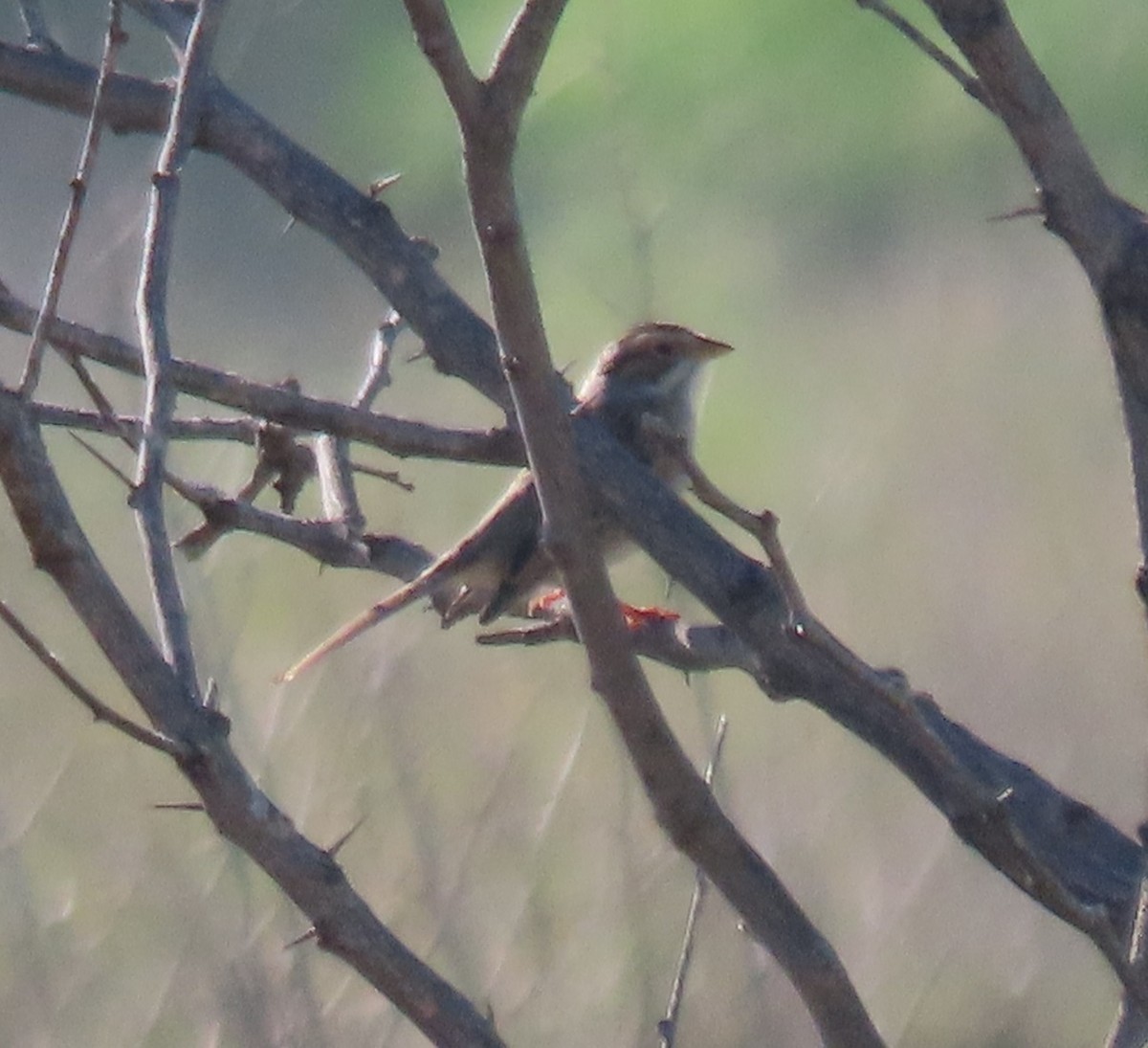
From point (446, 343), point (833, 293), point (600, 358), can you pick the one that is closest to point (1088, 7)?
point (833, 293)

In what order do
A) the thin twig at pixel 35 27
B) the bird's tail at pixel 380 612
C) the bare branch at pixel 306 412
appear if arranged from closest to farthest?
the bare branch at pixel 306 412 < the thin twig at pixel 35 27 < the bird's tail at pixel 380 612

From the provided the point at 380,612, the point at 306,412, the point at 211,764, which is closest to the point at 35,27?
the point at 306,412

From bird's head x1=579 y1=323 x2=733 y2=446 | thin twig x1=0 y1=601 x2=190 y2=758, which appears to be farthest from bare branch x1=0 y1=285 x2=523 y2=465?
bird's head x1=579 y1=323 x2=733 y2=446

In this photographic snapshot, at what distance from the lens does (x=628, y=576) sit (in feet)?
19.3

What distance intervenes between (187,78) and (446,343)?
485 millimetres

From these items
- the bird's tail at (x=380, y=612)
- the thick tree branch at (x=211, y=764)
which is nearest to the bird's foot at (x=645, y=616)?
the bird's tail at (x=380, y=612)

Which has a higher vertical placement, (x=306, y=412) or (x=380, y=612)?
(x=380, y=612)

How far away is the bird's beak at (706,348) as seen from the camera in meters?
4.53

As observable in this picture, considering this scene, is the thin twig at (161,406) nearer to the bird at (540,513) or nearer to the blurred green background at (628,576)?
the bird at (540,513)

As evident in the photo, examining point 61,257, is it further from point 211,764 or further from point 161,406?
point 211,764

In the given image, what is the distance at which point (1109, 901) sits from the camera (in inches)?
82.7

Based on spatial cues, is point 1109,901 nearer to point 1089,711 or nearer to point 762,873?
point 762,873

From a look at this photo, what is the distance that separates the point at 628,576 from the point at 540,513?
95.2 inches

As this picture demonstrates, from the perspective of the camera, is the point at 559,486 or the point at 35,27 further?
the point at 35,27
